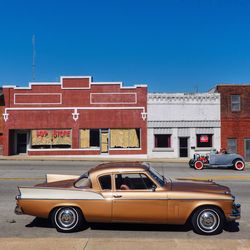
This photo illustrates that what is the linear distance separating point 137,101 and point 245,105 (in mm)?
9266

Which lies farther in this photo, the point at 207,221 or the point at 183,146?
the point at 183,146

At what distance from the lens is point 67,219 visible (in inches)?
309

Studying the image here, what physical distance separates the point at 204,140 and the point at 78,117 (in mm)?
11168

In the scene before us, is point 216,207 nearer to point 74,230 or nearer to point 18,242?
point 74,230

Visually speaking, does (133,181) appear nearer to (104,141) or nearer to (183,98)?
(104,141)

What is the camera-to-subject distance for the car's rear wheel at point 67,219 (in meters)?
7.79

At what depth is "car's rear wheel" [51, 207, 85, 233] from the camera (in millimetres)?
7789

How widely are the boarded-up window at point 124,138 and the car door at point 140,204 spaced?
77.9ft

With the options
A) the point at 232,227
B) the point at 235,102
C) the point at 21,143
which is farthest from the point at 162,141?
the point at 232,227

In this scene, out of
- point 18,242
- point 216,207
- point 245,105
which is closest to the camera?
point 18,242

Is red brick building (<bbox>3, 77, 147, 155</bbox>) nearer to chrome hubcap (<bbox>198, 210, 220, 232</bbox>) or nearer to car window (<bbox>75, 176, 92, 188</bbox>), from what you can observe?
car window (<bbox>75, 176, 92, 188</bbox>)

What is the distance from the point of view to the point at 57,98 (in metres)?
31.6

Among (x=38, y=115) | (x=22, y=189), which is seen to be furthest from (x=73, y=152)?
(x=22, y=189)

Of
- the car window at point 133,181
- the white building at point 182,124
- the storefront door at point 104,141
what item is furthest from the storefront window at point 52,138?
the car window at point 133,181
